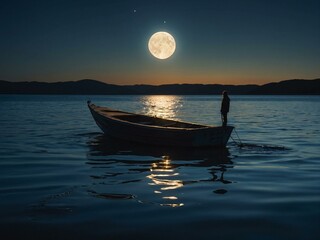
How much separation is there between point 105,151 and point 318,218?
12.5m

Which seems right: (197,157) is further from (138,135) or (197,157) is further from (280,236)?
(280,236)

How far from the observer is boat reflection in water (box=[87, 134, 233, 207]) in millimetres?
9516

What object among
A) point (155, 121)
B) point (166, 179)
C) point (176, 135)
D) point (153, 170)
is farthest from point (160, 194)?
point (155, 121)

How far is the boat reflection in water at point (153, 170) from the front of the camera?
9.52 m

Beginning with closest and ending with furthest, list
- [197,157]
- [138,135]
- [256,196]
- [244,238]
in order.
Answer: [244,238] < [256,196] < [197,157] < [138,135]

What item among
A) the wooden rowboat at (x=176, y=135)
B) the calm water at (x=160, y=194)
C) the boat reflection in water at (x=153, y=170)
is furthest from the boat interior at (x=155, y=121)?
the calm water at (x=160, y=194)

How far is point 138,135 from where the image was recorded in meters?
19.7

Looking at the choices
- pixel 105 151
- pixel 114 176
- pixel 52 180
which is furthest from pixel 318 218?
pixel 105 151

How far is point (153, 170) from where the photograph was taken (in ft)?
43.0

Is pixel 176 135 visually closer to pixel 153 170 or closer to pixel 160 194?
pixel 153 170

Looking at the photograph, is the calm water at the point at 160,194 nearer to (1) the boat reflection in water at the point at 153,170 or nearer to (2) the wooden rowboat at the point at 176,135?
(1) the boat reflection in water at the point at 153,170

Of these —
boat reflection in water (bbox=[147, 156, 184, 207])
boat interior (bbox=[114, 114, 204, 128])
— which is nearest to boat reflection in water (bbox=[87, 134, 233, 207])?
boat reflection in water (bbox=[147, 156, 184, 207])

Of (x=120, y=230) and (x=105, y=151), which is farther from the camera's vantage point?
(x=105, y=151)

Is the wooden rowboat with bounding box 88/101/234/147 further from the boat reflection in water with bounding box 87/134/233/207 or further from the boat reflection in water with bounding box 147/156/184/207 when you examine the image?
the boat reflection in water with bounding box 147/156/184/207
